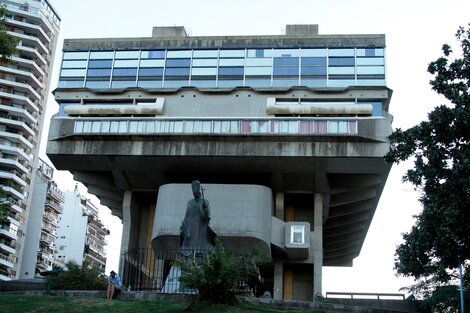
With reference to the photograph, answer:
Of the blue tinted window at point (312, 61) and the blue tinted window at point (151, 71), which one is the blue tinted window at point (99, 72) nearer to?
the blue tinted window at point (151, 71)

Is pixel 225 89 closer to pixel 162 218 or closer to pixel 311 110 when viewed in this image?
pixel 311 110

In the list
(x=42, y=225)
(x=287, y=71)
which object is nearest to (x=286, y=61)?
(x=287, y=71)

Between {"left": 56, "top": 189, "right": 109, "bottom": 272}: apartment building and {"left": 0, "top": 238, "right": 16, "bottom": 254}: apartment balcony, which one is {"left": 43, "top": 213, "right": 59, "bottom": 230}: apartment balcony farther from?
{"left": 0, "top": 238, "right": 16, "bottom": 254}: apartment balcony

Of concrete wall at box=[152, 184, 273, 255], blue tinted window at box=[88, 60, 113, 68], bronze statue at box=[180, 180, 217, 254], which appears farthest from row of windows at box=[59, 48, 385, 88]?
bronze statue at box=[180, 180, 217, 254]

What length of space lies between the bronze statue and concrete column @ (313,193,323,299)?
19.7m

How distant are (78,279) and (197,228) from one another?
6760 mm

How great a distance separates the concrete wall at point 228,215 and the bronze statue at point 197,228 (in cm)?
1603

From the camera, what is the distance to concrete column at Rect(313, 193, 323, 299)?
4078cm

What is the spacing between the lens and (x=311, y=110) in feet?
134

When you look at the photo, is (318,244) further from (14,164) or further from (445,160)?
(14,164)

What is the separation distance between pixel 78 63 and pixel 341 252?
1285 inches

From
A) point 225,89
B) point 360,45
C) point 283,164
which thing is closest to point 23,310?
point 283,164

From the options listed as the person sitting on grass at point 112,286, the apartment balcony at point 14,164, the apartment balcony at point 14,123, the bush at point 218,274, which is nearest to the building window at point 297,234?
the person sitting on grass at point 112,286

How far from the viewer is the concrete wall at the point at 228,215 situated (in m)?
38.6
